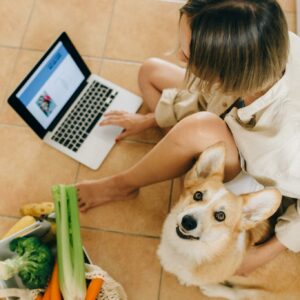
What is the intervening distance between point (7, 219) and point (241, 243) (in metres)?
0.94

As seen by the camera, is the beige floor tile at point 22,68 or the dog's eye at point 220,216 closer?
the dog's eye at point 220,216

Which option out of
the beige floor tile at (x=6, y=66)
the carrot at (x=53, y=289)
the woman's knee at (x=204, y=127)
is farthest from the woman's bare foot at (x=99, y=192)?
the beige floor tile at (x=6, y=66)

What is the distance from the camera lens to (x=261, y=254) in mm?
1140

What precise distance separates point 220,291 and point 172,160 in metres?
0.53

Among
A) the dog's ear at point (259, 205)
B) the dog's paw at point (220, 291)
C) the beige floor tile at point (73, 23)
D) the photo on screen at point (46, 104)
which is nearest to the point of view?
the dog's ear at point (259, 205)

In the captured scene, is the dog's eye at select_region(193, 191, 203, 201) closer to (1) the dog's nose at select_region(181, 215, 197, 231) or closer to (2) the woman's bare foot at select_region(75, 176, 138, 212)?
(1) the dog's nose at select_region(181, 215, 197, 231)

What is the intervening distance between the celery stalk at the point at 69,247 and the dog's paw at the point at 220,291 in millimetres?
467

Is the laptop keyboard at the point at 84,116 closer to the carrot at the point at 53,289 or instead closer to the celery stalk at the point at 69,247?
the celery stalk at the point at 69,247

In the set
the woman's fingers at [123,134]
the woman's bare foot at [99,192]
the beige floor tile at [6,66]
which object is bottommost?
the woman's bare foot at [99,192]

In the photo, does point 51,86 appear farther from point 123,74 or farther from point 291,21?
point 291,21

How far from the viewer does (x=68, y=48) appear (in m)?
1.47

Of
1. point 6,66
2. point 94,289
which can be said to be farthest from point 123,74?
point 94,289

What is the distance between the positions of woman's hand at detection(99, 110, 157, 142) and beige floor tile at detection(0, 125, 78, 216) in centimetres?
24

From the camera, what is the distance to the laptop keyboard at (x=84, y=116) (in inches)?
62.3
